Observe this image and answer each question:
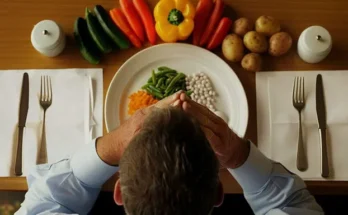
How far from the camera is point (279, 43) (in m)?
1.07

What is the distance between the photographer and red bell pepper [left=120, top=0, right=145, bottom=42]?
3.58 feet

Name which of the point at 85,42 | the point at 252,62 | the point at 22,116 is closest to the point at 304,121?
the point at 252,62

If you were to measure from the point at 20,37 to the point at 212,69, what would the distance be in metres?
0.45

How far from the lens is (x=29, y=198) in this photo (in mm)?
967

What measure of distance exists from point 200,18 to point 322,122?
351mm

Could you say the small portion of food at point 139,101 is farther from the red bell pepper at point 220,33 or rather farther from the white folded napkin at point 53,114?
the red bell pepper at point 220,33

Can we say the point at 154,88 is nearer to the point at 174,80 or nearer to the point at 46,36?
the point at 174,80

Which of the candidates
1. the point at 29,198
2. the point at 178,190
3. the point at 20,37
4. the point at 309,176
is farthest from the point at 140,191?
the point at 20,37

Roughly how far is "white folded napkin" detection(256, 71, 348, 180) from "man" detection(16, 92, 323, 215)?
0.10m

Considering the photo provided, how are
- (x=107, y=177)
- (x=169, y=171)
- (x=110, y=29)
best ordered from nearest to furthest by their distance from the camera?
1. (x=169, y=171)
2. (x=107, y=177)
3. (x=110, y=29)

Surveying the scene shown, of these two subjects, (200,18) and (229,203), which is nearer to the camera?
(200,18)

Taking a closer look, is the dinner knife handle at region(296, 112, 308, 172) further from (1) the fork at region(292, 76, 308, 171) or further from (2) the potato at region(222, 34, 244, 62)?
(2) the potato at region(222, 34, 244, 62)

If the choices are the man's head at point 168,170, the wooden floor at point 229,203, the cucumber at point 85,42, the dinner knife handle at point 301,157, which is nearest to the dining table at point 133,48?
the cucumber at point 85,42

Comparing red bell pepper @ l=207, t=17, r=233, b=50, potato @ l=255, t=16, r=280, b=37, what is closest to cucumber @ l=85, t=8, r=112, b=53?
red bell pepper @ l=207, t=17, r=233, b=50
